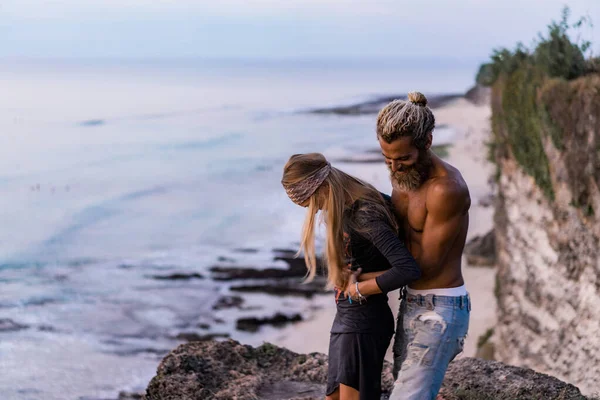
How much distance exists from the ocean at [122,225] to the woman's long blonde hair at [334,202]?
8705 mm

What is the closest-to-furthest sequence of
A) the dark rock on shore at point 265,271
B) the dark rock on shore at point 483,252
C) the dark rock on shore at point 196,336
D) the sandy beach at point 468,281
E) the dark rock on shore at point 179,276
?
the sandy beach at point 468,281 < the dark rock on shore at point 196,336 < the dark rock on shore at point 483,252 < the dark rock on shore at point 265,271 < the dark rock on shore at point 179,276

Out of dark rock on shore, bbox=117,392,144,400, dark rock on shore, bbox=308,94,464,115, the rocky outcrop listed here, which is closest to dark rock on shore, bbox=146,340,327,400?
the rocky outcrop

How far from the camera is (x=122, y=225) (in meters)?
27.9

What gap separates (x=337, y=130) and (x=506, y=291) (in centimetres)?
4576

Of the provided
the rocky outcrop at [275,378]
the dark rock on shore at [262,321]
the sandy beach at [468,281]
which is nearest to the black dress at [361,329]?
the rocky outcrop at [275,378]

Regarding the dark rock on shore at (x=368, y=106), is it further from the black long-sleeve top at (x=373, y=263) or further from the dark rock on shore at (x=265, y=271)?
the black long-sleeve top at (x=373, y=263)

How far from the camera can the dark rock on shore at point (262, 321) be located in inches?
636

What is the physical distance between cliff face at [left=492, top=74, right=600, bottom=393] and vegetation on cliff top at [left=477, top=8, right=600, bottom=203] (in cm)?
2

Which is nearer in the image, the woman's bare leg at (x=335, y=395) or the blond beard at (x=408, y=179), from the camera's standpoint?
the blond beard at (x=408, y=179)

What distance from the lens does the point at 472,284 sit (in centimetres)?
1714

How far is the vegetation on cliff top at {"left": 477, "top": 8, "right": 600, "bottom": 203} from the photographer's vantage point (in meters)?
8.42

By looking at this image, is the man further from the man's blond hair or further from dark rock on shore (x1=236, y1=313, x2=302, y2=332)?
dark rock on shore (x1=236, y1=313, x2=302, y2=332)

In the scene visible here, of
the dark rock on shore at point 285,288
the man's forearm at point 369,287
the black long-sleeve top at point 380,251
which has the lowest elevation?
the dark rock on shore at point 285,288

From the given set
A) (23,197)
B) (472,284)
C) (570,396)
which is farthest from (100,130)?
(570,396)
